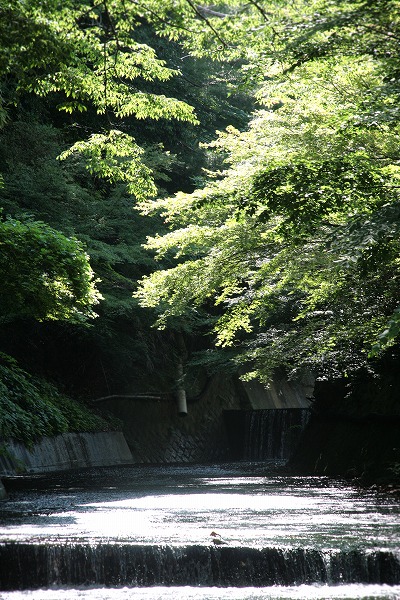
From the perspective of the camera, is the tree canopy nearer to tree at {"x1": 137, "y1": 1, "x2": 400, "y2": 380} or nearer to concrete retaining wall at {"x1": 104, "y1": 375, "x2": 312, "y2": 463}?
tree at {"x1": 137, "y1": 1, "x2": 400, "y2": 380}

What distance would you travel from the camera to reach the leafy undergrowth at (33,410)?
1579 centimetres

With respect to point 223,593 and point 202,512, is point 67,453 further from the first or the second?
point 223,593

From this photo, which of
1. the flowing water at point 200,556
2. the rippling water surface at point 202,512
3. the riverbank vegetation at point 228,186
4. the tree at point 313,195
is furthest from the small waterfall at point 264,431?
the flowing water at point 200,556

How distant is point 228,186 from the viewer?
1232 centimetres

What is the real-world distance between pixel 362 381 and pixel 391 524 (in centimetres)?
649

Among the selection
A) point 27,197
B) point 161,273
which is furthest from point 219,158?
point 161,273

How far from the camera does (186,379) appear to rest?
24.7 metres

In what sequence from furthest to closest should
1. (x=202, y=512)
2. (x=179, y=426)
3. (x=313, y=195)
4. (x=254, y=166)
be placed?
(x=179, y=426) → (x=254, y=166) → (x=202, y=512) → (x=313, y=195)

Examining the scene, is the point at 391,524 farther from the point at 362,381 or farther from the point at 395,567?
the point at 362,381

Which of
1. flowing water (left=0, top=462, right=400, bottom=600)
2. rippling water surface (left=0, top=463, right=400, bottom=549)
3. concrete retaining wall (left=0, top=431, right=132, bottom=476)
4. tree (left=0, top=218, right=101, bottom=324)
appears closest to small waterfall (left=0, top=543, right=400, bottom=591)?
flowing water (left=0, top=462, right=400, bottom=600)

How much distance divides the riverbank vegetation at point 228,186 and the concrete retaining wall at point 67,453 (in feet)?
8.51

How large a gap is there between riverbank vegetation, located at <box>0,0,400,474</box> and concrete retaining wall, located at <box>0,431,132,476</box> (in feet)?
8.51

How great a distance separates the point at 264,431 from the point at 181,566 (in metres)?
17.0

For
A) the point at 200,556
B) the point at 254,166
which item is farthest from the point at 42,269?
the point at 200,556
